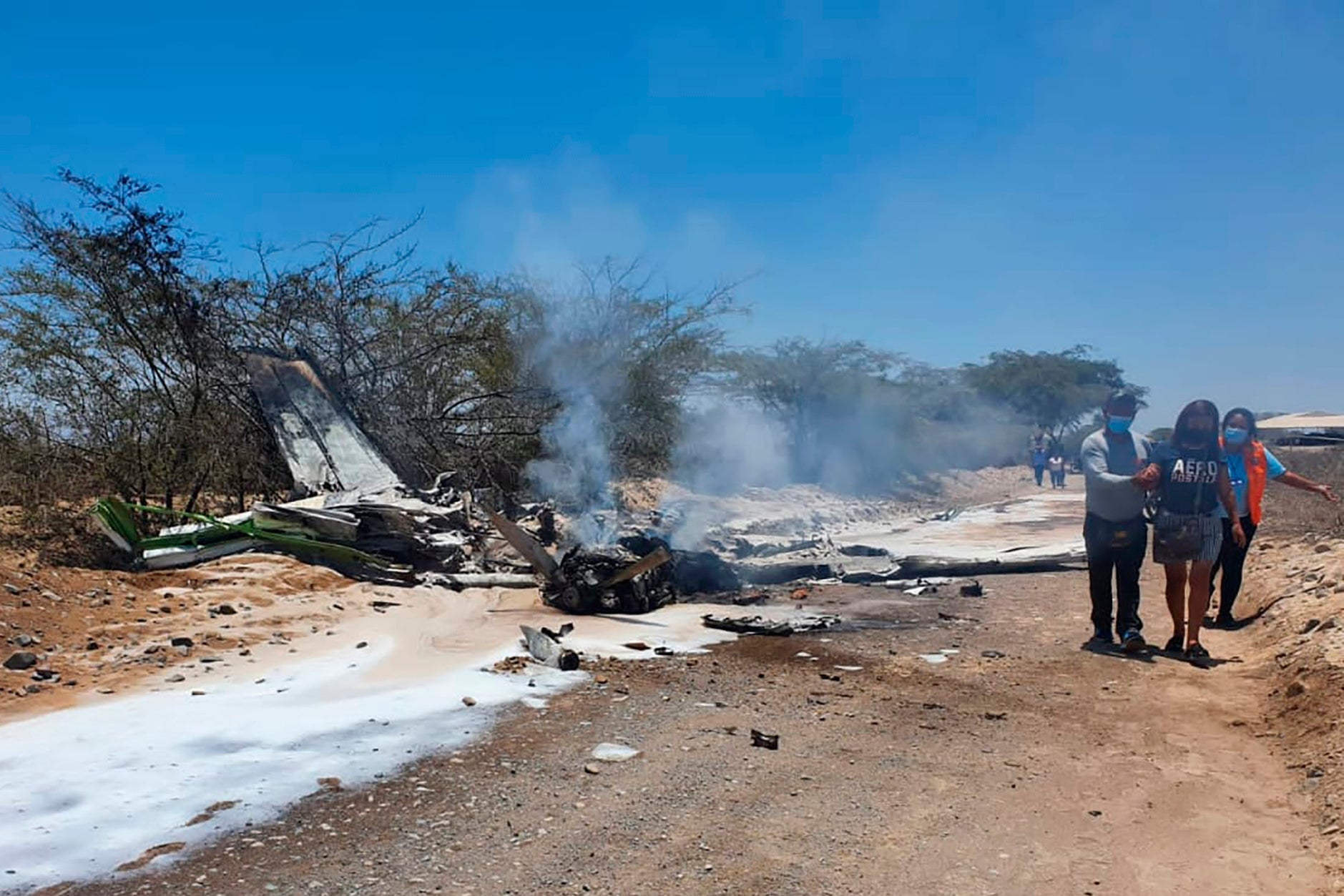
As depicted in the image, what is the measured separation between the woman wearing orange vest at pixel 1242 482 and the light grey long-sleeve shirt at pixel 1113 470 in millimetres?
1130

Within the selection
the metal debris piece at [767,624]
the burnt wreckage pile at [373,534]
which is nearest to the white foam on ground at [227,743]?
the metal debris piece at [767,624]

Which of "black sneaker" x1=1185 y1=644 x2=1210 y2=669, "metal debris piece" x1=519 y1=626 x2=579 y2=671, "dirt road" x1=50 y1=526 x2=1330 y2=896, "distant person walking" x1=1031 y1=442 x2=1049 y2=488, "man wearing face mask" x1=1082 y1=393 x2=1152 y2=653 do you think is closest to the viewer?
"dirt road" x1=50 y1=526 x2=1330 y2=896

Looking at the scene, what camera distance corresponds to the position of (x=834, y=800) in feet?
13.0

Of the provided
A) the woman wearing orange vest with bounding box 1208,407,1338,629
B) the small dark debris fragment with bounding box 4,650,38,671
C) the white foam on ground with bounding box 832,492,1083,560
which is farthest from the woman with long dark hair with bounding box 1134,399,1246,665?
the small dark debris fragment with bounding box 4,650,38,671

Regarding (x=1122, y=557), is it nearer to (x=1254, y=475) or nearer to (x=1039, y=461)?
(x=1254, y=475)

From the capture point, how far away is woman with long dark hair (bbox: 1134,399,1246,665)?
647 cm

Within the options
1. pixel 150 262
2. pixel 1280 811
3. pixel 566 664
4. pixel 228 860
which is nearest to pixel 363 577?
pixel 566 664

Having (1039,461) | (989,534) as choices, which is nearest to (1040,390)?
(1039,461)

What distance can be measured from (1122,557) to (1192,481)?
73 centimetres

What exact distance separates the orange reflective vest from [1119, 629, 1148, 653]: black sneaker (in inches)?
72.5

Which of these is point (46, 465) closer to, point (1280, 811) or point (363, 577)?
point (363, 577)

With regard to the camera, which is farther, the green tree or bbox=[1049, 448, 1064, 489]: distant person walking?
the green tree

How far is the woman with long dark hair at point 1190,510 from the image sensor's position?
255 inches

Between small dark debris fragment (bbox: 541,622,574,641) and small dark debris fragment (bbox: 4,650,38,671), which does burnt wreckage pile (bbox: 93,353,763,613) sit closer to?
small dark debris fragment (bbox: 541,622,574,641)
